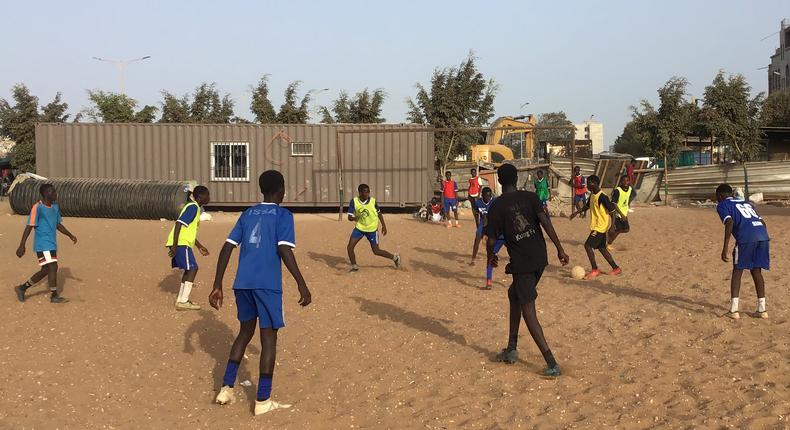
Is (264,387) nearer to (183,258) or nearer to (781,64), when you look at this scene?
(183,258)

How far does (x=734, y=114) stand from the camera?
31969 mm

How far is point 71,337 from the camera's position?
732cm

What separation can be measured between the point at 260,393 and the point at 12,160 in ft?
123

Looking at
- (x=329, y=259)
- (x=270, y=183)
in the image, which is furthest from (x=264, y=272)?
(x=329, y=259)

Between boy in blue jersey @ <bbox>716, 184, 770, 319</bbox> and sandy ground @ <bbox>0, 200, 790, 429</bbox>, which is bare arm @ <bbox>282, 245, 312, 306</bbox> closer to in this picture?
sandy ground @ <bbox>0, 200, 790, 429</bbox>

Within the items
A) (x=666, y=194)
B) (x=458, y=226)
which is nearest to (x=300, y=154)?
(x=458, y=226)

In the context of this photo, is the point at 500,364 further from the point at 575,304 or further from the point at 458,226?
the point at 458,226

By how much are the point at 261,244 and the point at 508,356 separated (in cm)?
249

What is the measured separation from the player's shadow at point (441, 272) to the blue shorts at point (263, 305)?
547 cm

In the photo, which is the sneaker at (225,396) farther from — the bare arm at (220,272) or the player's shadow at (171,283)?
the player's shadow at (171,283)

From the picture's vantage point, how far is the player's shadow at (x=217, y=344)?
6.09m

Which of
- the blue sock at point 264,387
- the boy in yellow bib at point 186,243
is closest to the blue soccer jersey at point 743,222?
the blue sock at point 264,387

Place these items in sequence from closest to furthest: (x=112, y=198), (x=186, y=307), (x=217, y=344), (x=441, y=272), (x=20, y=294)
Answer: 1. (x=217, y=344)
2. (x=186, y=307)
3. (x=20, y=294)
4. (x=441, y=272)
5. (x=112, y=198)

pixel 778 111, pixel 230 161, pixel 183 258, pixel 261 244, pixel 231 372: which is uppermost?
pixel 778 111
